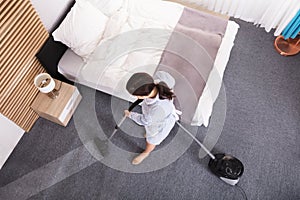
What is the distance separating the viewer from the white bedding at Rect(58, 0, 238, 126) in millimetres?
2117

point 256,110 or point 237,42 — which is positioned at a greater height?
point 237,42

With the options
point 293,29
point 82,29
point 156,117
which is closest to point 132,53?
point 82,29

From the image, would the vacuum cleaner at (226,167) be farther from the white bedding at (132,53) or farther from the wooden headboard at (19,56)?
the wooden headboard at (19,56)

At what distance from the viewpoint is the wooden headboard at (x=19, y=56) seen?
5.53 ft

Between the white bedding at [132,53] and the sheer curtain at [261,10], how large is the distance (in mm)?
453

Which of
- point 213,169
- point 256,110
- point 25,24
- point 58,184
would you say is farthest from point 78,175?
point 256,110

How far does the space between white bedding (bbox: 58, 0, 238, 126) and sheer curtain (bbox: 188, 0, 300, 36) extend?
453 mm

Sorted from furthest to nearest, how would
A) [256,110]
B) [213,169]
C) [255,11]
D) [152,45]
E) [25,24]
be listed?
[255,11] < [256,110] < [152,45] < [213,169] < [25,24]

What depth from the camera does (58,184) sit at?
2.13m

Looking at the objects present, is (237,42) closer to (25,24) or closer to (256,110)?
(256,110)

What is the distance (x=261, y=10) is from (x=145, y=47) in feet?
4.34

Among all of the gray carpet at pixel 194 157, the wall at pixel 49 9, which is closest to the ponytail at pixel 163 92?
the gray carpet at pixel 194 157

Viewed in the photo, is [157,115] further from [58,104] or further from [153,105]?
[58,104]

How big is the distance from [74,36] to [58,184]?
1.22 metres
